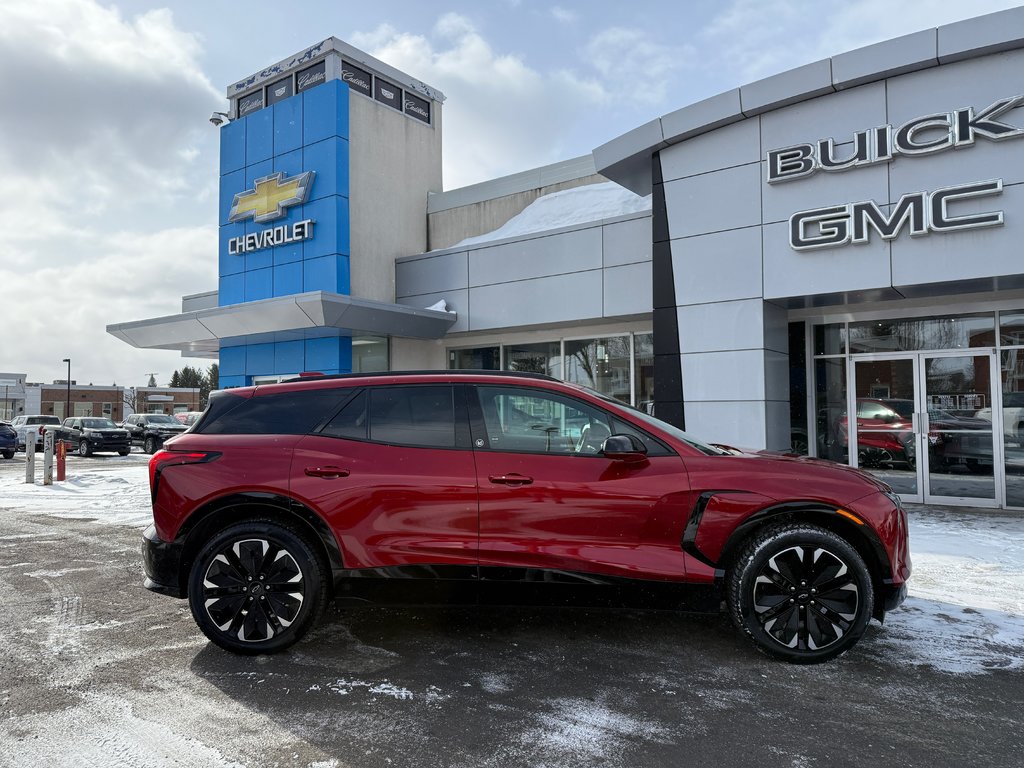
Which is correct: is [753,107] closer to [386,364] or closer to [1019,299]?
[1019,299]

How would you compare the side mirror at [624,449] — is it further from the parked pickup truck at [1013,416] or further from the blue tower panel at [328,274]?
the blue tower panel at [328,274]

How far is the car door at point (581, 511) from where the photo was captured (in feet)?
12.9

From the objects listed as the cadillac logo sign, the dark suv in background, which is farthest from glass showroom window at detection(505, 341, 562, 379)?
the dark suv in background

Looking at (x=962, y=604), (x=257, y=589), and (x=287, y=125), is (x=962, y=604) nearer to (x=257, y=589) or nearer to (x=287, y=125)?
(x=257, y=589)

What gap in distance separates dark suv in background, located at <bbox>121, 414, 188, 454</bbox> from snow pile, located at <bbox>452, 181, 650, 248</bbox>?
60.4ft

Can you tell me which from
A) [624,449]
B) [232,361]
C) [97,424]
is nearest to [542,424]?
[624,449]

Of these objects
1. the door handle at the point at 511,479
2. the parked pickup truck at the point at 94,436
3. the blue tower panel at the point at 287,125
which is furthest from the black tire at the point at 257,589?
the parked pickup truck at the point at 94,436

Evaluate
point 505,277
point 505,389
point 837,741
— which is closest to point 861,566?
point 837,741

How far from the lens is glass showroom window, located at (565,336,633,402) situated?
42.0 feet

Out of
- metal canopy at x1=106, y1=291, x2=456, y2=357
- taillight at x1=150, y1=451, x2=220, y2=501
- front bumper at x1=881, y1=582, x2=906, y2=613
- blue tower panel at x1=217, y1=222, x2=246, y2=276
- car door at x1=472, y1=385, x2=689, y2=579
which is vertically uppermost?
blue tower panel at x1=217, y1=222, x2=246, y2=276

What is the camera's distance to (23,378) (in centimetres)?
7206

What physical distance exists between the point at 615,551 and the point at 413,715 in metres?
1.38

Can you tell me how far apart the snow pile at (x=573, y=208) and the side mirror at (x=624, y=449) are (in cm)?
938

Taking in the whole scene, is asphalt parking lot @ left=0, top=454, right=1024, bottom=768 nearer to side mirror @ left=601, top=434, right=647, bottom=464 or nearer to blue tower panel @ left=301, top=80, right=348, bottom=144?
side mirror @ left=601, top=434, right=647, bottom=464
